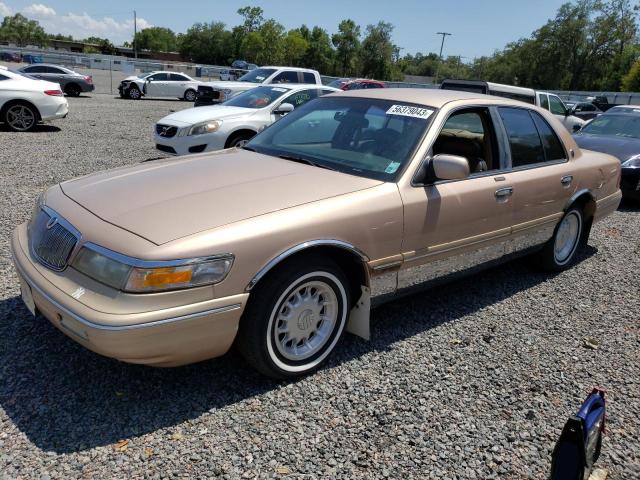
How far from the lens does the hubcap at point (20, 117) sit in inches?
450

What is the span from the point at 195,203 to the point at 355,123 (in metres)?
1.55

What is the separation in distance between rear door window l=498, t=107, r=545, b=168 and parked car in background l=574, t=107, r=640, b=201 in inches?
173

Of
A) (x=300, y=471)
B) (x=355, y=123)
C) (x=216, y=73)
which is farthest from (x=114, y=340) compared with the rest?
(x=216, y=73)

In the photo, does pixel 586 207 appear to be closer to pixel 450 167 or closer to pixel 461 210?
pixel 461 210

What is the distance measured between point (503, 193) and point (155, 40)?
153946 mm

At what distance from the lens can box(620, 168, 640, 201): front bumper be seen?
802cm

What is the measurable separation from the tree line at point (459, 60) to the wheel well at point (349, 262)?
1970 inches

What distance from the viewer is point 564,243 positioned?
17.3ft

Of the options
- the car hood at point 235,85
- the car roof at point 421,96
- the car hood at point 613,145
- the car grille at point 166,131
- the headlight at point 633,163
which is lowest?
the car grille at point 166,131

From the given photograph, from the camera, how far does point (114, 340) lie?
239 centimetres

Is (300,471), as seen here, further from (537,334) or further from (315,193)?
(537,334)

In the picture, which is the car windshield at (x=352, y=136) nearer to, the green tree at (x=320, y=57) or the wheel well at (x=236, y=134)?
the wheel well at (x=236, y=134)

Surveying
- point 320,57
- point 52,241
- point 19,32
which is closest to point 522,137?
point 52,241

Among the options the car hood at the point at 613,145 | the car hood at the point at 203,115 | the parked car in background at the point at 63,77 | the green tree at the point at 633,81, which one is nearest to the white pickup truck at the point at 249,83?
the car hood at the point at 203,115
